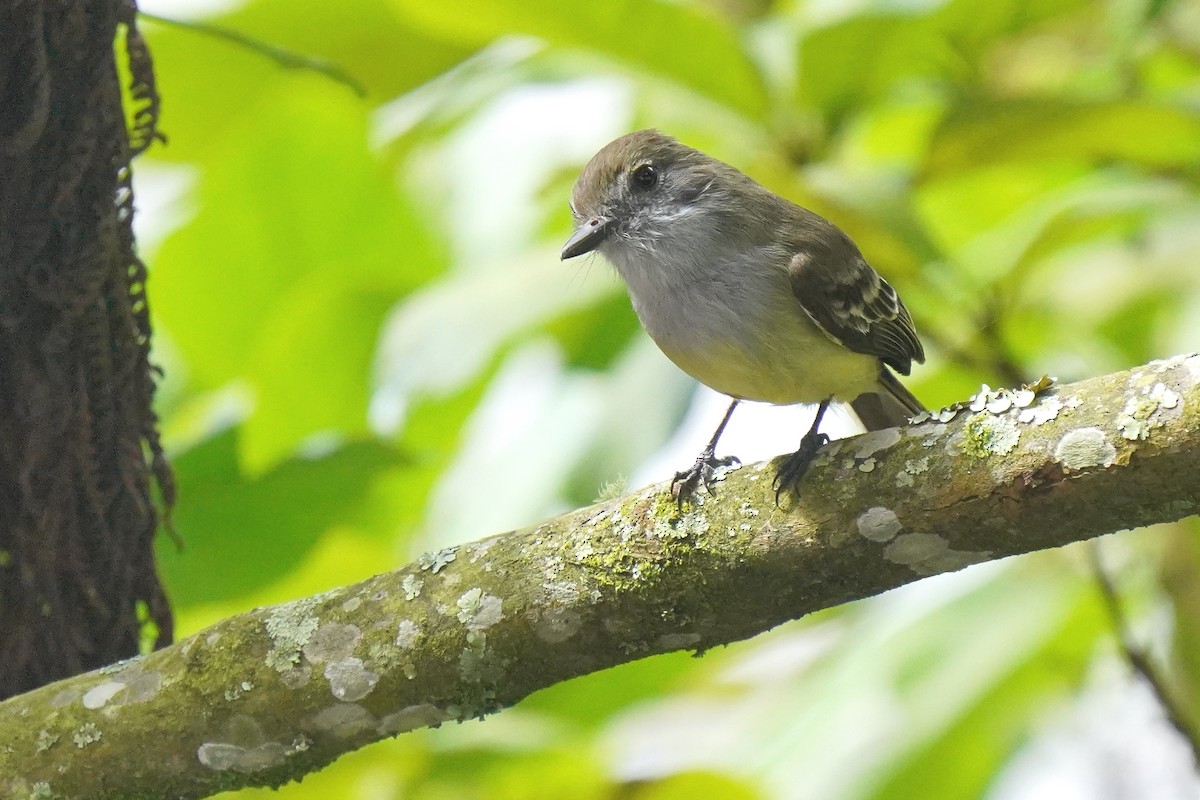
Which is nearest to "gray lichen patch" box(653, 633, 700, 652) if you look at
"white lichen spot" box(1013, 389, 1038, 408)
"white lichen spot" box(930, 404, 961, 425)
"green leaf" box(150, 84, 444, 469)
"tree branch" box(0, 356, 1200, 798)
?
"tree branch" box(0, 356, 1200, 798)

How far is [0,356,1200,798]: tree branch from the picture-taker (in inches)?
72.2

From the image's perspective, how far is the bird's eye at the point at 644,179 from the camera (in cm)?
328

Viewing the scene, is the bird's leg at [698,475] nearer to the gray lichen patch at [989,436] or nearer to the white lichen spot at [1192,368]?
the gray lichen patch at [989,436]

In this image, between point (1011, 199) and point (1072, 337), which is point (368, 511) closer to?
point (1072, 337)

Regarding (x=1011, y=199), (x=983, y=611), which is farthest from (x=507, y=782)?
(x=1011, y=199)

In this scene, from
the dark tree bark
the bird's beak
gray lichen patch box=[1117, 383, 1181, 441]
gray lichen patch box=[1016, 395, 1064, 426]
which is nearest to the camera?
gray lichen patch box=[1117, 383, 1181, 441]

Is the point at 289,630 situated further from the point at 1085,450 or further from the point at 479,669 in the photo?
the point at 1085,450

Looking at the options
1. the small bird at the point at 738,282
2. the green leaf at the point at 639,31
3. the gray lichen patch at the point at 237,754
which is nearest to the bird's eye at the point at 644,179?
the small bird at the point at 738,282

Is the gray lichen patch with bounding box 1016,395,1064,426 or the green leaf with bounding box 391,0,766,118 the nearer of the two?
the gray lichen patch with bounding box 1016,395,1064,426

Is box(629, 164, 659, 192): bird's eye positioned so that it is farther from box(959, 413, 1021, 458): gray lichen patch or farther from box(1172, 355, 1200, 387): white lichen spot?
box(1172, 355, 1200, 387): white lichen spot

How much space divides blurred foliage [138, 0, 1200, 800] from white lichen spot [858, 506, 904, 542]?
1082 mm

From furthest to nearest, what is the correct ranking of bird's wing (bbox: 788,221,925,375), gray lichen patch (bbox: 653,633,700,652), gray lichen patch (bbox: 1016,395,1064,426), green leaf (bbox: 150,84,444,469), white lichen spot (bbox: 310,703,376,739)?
green leaf (bbox: 150,84,444,469)
bird's wing (bbox: 788,221,925,375)
white lichen spot (bbox: 310,703,376,739)
gray lichen patch (bbox: 653,633,700,652)
gray lichen patch (bbox: 1016,395,1064,426)

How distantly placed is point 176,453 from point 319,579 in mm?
534

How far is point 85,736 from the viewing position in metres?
2.23
